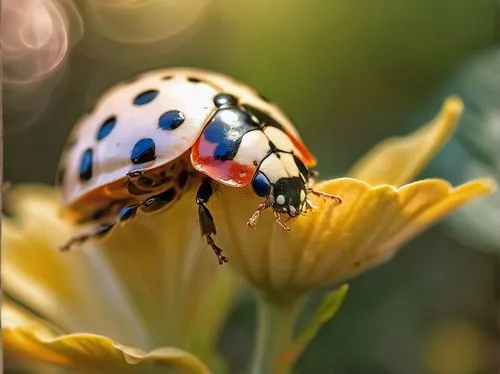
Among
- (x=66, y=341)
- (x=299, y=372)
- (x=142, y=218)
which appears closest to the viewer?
(x=66, y=341)

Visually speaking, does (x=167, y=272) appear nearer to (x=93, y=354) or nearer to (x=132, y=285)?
(x=132, y=285)

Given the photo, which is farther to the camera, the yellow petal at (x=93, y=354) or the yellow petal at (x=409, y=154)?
the yellow petal at (x=409, y=154)

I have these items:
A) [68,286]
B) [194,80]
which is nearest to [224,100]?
[194,80]

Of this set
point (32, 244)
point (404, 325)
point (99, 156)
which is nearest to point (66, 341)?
point (99, 156)

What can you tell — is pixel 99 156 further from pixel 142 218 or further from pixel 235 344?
pixel 235 344

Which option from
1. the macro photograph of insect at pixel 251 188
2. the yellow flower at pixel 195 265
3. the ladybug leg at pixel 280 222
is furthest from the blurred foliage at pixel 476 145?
the ladybug leg at pixel 280 222

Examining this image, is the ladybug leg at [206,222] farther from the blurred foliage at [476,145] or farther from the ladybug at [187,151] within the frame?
the blurred foliage at [476,145]

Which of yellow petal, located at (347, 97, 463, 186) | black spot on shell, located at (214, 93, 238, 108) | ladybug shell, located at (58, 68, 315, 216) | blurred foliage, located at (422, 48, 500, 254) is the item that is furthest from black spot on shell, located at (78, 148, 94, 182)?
blurred foliage, located at (422, 48, 500, 254)
